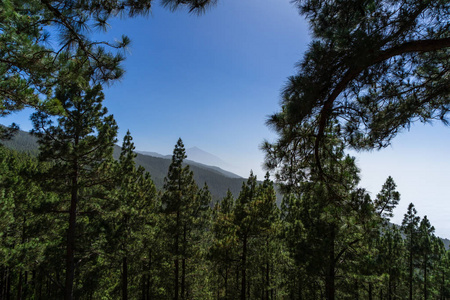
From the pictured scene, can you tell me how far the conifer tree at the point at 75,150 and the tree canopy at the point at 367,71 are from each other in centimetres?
734

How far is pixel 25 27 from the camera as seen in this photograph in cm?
282

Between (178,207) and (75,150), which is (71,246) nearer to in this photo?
(75,150)

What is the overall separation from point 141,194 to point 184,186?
109 inches

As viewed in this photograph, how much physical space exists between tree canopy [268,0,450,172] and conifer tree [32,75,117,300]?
7.34 m

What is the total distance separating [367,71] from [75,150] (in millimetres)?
8937

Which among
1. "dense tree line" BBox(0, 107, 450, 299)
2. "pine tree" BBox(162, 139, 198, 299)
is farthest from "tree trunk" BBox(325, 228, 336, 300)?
"pine tree" BBox(162, 139, 198, 299)

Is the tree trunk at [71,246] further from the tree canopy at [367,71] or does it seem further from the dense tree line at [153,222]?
the tree canopy at [367,71]

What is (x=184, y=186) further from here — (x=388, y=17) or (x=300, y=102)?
(x=388, y=17)

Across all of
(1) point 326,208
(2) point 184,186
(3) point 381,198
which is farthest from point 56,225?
(3) point 381,198

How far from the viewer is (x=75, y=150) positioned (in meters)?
7.46

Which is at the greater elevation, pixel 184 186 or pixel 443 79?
pixel 443 79

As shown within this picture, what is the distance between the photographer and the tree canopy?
267 cm

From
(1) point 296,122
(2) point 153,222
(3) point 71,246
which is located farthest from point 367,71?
(2) point 153,222

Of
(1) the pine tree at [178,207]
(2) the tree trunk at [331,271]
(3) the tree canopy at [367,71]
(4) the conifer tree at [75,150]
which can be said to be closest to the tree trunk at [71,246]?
(4) the conifer tree at [75,150]
